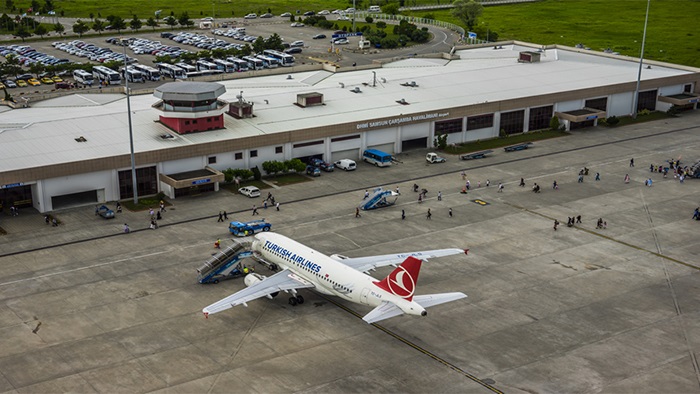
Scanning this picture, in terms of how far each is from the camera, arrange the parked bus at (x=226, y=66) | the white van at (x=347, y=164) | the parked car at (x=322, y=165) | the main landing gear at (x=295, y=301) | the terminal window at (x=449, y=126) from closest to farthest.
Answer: the main landing gear at (x=295, y=301), the parked car at (x=322, y=165), the white van at (x=347, y=164), the terminal window at (x=449, y=126), the parked bus at (x=226, y=66)

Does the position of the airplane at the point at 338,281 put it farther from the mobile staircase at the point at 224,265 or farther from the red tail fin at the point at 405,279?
the mobile staircase at the point at 224,265

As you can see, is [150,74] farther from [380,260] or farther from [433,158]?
[380,260]

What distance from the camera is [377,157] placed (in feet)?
420

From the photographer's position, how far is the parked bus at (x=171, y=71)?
188m

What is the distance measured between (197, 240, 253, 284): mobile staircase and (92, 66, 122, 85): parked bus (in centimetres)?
10745

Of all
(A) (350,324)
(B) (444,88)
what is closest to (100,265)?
(A) (350,324)

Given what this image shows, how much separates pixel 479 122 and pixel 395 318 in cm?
7282

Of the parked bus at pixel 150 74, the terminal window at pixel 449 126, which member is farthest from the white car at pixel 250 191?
the parked bus at pixel 150 74

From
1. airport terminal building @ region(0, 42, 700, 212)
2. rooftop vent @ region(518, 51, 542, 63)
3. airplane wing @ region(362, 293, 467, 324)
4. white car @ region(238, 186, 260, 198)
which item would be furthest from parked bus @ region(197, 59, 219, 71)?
airplane wing @ region(362, 293, 467, 324)

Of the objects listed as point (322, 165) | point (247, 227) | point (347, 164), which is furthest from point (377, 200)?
point (322, 165)

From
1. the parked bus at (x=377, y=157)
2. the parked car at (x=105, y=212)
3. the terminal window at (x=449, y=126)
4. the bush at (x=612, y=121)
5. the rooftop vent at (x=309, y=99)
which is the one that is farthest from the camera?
the bush at (x=612, y=121)

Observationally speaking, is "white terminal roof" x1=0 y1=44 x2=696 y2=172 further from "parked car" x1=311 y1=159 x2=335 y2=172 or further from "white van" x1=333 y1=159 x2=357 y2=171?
"white van" x1=333 y1=159 x2=357 y2=171

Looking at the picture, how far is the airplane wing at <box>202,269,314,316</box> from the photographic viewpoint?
71562 mm

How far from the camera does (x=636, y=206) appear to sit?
111375mm
